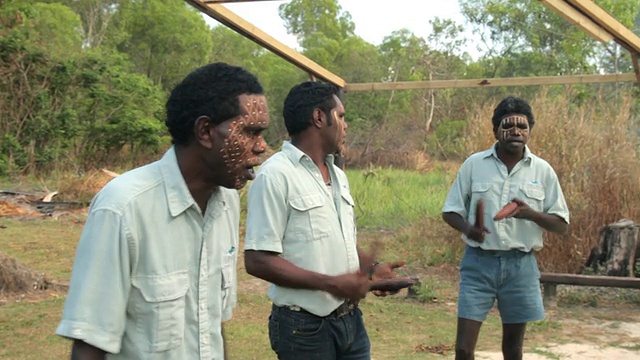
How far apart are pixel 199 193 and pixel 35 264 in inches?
318

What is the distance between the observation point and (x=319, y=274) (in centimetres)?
307

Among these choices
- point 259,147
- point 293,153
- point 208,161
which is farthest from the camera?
point 293,153

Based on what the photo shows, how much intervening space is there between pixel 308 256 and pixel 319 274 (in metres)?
0.13

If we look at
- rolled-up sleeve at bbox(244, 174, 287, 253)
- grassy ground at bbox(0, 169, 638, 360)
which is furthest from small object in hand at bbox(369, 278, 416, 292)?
grassy ground at bbox(0, 169, 638, 360)

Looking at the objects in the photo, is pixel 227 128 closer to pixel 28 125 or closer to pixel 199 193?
pixel 199 193

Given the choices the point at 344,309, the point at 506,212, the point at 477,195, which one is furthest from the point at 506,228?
the point at 344,309

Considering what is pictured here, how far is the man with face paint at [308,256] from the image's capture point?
3102 mm

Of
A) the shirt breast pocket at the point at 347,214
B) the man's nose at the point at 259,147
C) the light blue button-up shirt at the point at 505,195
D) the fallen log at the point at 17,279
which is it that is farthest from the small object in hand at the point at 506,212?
the fallen log at the point at 17,279

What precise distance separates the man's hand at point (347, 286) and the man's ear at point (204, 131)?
105 cm

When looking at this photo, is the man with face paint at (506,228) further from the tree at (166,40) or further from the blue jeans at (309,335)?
the tree at (166,40)

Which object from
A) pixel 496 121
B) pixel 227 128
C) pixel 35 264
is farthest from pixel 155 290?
pixel 35 264

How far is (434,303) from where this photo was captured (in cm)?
796

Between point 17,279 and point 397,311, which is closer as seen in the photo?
point 397,311

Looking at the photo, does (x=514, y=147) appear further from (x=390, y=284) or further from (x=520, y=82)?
(x=520, y=82)
